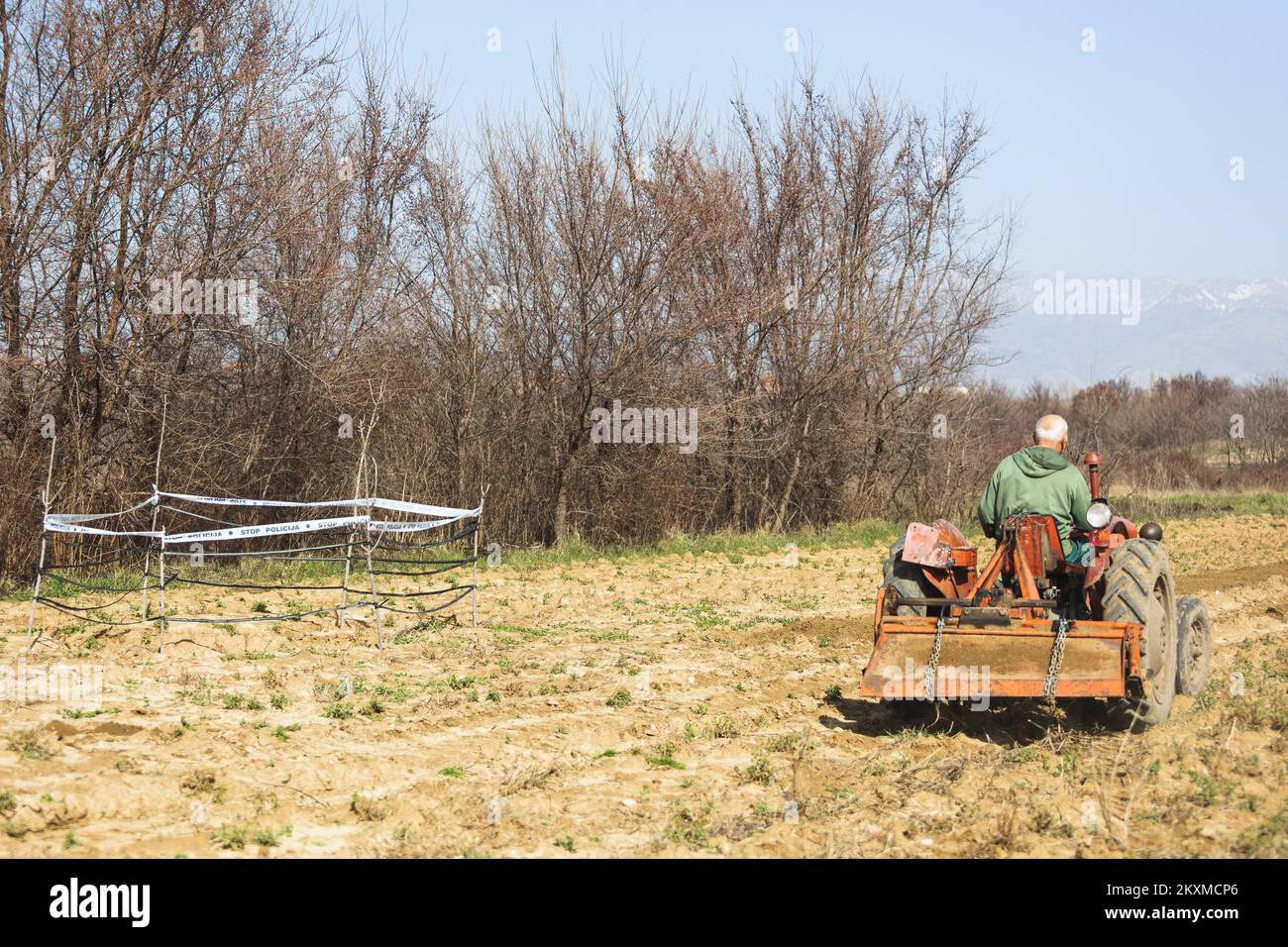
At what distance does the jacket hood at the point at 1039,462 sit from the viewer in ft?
24.1

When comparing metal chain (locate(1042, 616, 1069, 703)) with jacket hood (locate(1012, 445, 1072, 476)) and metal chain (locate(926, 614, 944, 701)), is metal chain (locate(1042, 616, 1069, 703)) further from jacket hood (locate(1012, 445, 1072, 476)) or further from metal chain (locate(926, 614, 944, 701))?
jacket hood (locate(1012, 445, 1072, 476))

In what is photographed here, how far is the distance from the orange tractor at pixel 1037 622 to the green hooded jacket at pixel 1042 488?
0.31 feet

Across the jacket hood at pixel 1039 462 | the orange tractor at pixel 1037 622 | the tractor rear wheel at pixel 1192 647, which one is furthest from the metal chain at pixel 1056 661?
the tractor rear wheel at pixel 1192 647

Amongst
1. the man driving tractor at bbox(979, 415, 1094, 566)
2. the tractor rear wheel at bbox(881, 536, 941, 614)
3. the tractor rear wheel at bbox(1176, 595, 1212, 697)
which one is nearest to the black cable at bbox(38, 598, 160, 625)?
the tractor rear wheel at bbox(881, 536, 941, 614)

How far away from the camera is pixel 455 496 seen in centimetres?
1912

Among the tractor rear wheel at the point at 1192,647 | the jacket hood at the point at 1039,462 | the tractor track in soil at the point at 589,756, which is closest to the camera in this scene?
the tractor track in soil at the point at 589,756

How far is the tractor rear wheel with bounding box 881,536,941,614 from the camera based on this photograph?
25.1ft

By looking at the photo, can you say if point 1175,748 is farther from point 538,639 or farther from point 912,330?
point 912,330

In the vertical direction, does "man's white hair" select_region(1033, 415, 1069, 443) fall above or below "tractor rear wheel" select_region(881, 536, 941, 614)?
above

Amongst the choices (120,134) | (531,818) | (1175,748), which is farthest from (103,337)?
(1175,748)

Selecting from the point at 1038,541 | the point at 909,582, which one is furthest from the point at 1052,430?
the point at 909,582

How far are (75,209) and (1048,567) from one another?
11471 mm

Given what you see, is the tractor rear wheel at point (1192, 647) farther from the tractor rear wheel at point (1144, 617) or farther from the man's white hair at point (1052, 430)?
the man's white hair at point (1052, 430)

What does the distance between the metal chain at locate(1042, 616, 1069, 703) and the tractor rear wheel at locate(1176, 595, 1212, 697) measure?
1506mm
